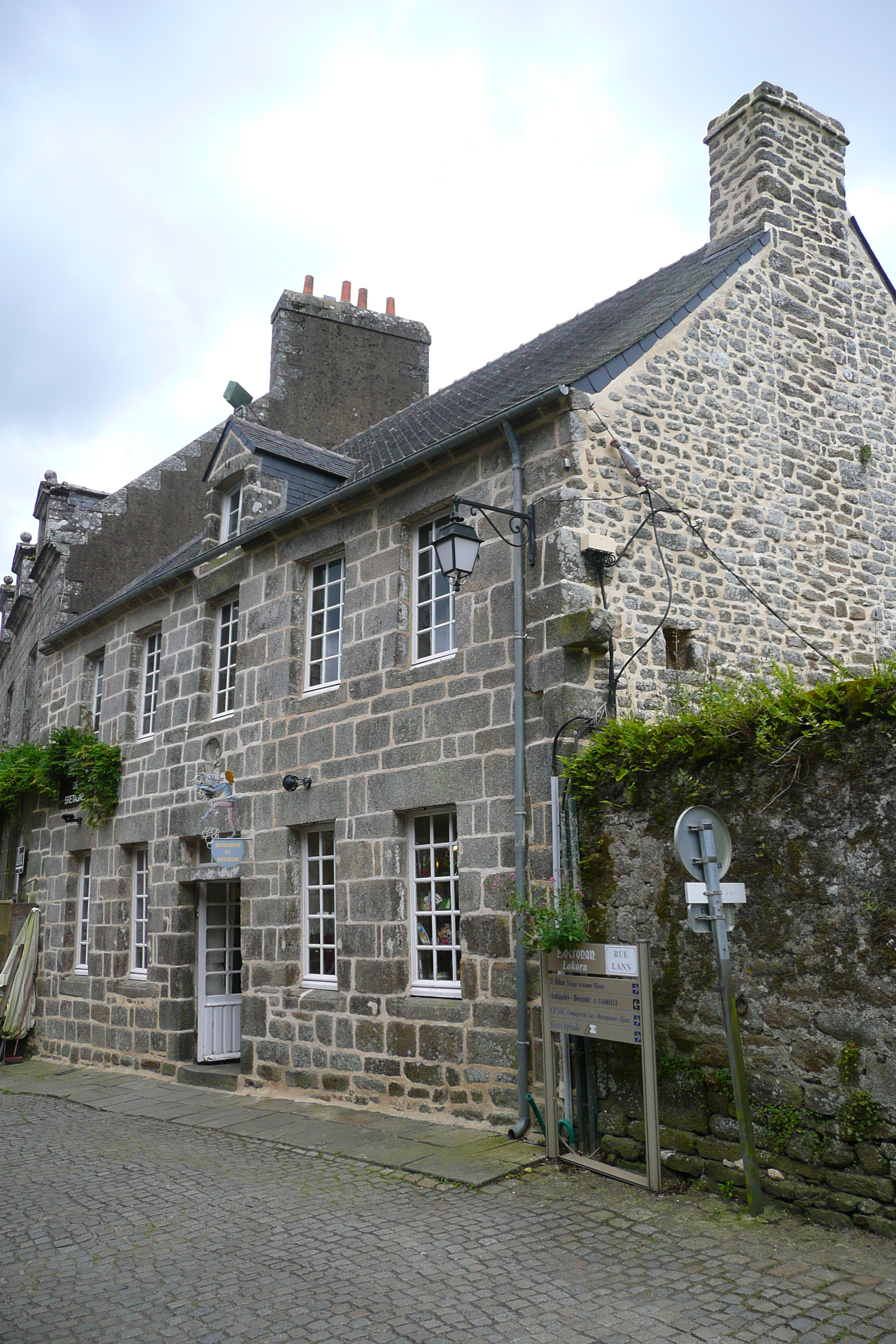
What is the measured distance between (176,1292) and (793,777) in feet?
12.7

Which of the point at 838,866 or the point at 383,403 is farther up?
the point at 383,403

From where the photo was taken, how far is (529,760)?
7434mm

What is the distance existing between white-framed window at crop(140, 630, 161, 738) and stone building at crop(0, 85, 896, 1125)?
8cm

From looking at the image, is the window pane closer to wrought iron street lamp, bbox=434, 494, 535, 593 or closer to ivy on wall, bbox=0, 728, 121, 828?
wrought iron street lamp, bbox=434, 494, 535, 593

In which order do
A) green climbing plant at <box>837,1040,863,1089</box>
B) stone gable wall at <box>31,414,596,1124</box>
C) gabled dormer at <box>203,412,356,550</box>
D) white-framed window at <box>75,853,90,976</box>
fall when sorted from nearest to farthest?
green climbing plant at <box>837,1040,863,1089</box>
stone gable wall at <box>31,414,596,1124</box>
gabled dormer at <box>203,412,356,550</box>
white-framed window at <box>75,853,90,976</box>

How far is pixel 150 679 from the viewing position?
13500 mm

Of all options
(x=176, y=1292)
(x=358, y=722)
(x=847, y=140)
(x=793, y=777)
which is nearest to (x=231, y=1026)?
(x=358, y=722)

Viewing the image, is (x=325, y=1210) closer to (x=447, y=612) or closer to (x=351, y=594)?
(x=447, y=612)

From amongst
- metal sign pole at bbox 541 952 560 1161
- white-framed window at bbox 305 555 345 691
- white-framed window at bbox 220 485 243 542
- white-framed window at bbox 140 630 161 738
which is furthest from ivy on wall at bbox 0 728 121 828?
metal sign pole at bbox 541 952 560 1161

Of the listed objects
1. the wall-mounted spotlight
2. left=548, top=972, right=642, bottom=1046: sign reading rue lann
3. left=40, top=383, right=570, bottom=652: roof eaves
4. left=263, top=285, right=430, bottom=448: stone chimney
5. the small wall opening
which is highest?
left=263, top=285, right=430, bottom=448: stone chimney

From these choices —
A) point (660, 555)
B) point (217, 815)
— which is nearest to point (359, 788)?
point (217, 815)

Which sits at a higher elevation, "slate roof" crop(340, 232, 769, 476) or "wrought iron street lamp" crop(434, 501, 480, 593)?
"slate roof" crop(340, 232, 769, 476)

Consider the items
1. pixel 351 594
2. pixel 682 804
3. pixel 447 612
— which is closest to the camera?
pixel 682 804

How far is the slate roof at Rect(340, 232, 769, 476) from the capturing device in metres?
8.59
